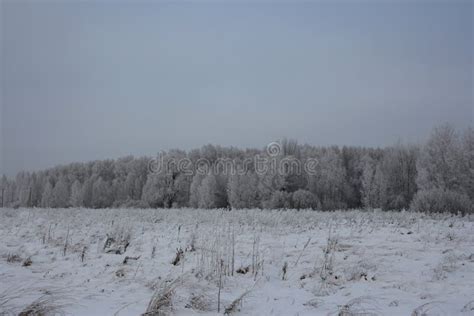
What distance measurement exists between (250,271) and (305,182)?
37.9 meters

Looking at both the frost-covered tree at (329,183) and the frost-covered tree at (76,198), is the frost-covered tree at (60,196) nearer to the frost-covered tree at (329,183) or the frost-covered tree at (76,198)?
the frost-covered tree at (76,198)

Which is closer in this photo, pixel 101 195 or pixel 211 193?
pixel 211 193

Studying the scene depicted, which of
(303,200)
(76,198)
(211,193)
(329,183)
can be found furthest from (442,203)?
(76,198)

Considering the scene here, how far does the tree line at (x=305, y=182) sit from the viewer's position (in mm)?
30297

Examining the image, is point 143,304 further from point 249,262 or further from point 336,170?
point 336,170

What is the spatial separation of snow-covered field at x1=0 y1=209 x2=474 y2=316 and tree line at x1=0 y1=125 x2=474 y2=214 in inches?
591

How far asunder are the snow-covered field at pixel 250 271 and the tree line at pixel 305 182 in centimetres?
1502

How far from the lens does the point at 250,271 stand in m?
7.13

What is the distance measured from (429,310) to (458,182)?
30203 millimetres

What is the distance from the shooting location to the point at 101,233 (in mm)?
11203

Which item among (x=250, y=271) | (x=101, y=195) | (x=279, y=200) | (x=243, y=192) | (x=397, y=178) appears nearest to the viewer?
(x=250, y=271)

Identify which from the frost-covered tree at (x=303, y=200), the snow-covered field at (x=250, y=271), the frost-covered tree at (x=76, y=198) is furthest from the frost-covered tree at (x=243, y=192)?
the snow-covered field at (x=250, y=271)

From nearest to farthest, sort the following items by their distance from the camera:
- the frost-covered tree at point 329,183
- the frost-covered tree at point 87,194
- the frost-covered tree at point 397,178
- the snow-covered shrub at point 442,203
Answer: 1. the snow-covered shrub at point 442,203
2. the frost-covered tree at point 397,178
3. the frost-covered tree at point 329,183
4. the frost-covered tree at point 87,194

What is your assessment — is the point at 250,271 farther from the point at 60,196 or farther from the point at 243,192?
the point at 60,196
